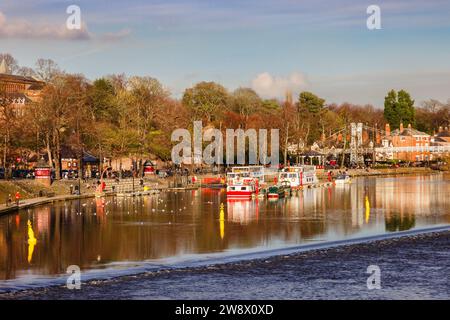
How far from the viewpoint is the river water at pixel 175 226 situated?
133 feet

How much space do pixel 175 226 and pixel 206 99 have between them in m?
108

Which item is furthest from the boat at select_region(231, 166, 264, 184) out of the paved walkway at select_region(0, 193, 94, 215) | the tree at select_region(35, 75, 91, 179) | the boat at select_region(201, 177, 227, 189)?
the paved walkway at select_region(0, 193, 94, 215)

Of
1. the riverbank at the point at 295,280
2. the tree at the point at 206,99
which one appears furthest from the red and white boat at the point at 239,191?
the tree at the point at 206,99

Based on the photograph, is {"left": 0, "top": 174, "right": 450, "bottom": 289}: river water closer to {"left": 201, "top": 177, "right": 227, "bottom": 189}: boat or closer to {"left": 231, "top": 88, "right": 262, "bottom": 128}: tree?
{"left": 201, "top": 177, "right": 227, "bottom": 189}: boat

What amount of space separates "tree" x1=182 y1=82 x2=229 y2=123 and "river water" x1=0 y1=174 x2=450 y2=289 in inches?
2827

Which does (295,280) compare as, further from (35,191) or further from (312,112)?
(312,112)

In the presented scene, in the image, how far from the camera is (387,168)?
6781 inches

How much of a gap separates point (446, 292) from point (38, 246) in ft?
77.0

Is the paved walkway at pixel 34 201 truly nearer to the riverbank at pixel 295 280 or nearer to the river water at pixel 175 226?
the river water at pixel 175 226

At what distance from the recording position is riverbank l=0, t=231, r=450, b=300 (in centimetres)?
3106

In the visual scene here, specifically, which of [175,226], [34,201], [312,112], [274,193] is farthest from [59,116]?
[312,112]

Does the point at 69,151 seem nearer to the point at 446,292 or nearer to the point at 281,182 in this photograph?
the point at 281,182

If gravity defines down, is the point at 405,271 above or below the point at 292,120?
below

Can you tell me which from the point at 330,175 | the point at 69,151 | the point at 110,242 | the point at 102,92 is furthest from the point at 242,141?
the point at 110,242
